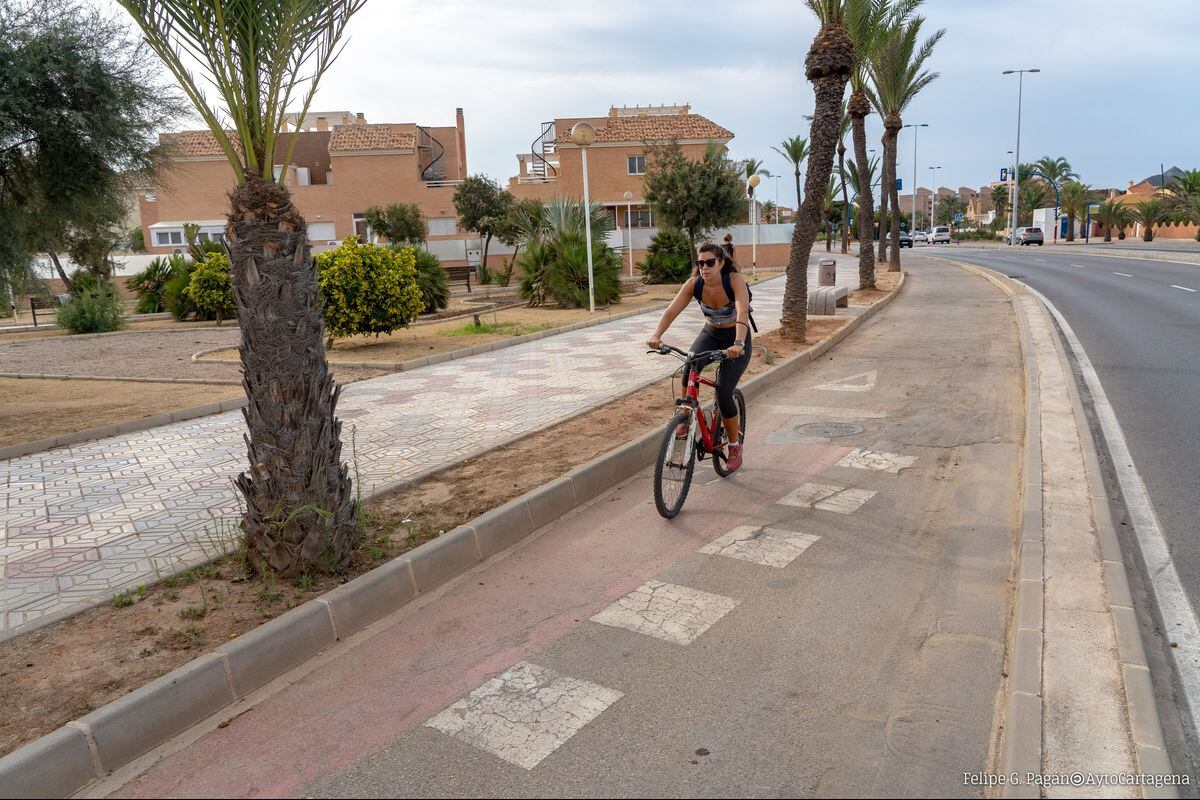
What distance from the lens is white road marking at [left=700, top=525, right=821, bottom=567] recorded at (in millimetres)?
5148

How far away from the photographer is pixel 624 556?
530 cm

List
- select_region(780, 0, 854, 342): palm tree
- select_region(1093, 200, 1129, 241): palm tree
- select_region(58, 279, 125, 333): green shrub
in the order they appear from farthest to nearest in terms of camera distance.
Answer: select_region(1093, 200, 1129, 241): palm tree
select_region(58, 279, 125, 333): green shrub
select_region(780, 0, 854, 342): palm tree

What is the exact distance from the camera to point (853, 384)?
10.4 meters

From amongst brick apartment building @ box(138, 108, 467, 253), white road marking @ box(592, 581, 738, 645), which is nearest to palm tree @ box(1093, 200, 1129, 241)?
brick apartment building @ box(138, 108, 467, 253)

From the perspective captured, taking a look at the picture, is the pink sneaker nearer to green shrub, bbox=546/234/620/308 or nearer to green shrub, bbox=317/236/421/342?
green shrub, bbox=317/236/421/342

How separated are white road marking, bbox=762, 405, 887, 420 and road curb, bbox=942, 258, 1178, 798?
7.49 feet

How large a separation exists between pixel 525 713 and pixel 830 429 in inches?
212

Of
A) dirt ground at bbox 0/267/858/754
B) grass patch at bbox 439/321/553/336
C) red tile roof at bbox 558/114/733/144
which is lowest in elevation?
dirt ground at bbox 0/267/858/754

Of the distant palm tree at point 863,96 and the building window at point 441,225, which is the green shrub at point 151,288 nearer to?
the distant palm tree at point 863,96

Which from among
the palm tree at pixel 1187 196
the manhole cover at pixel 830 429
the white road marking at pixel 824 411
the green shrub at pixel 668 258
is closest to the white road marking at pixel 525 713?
the manhole cover at pixel 830 429

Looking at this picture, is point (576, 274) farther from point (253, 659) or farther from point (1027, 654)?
point (1027, 654)

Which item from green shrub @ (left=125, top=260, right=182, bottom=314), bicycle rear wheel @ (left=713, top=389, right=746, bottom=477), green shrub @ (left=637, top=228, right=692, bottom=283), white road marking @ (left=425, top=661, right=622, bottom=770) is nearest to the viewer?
white road marking @ (left=425, top=661, right=622, bottom=770)

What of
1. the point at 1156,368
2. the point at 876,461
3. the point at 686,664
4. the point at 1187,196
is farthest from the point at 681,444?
the point at 1187,196

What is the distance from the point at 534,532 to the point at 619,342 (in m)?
9.27
